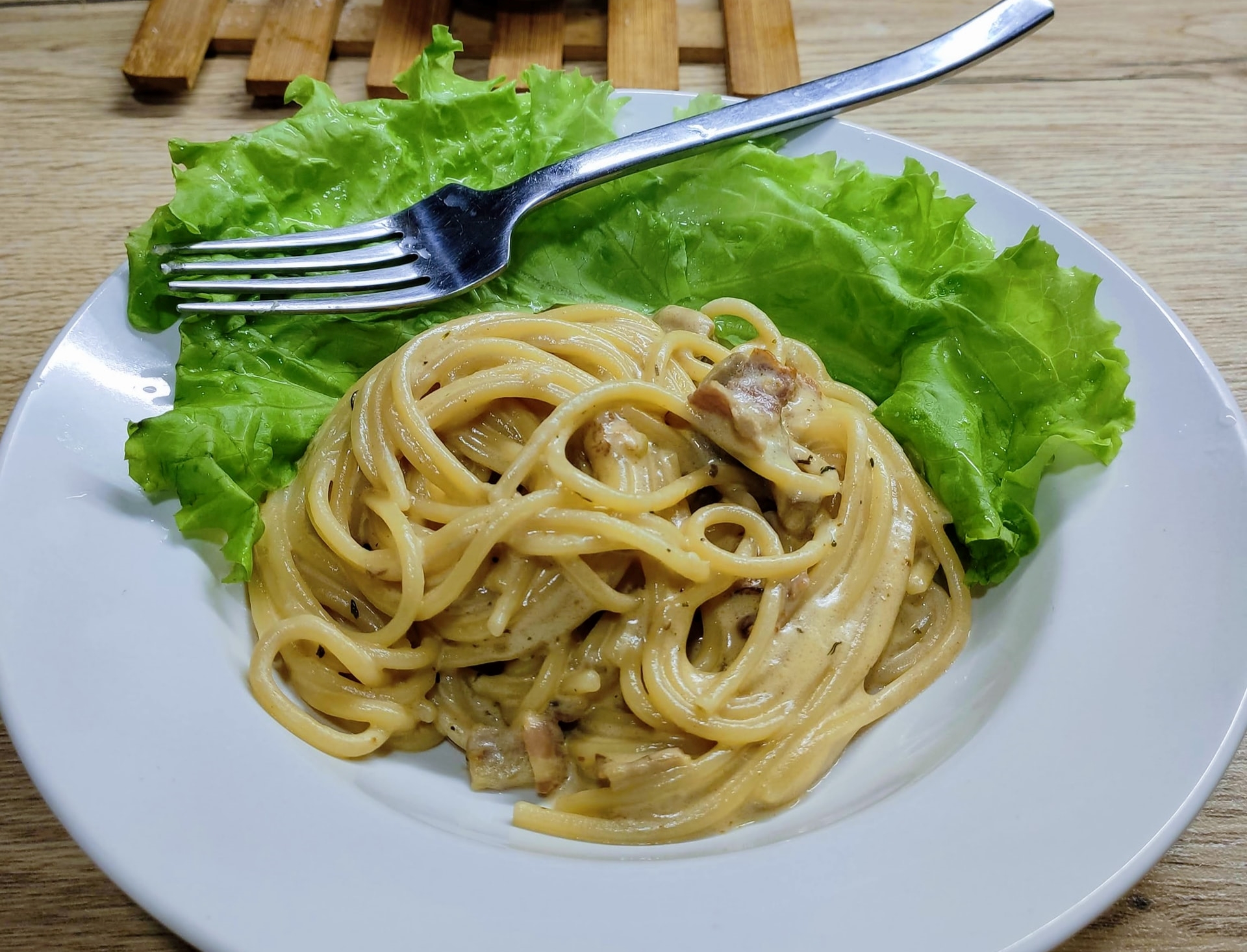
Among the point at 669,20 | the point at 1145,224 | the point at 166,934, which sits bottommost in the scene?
the point at 166,934

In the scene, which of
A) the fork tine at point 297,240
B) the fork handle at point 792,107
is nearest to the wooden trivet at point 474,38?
the fork handle at point 792,107

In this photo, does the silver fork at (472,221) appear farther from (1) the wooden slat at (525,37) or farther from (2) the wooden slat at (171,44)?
(2) the wooden slat at (171,44)

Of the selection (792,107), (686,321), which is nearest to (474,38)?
(792,107)

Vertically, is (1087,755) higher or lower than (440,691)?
higher

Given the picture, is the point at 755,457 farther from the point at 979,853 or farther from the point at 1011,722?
the point at 979,853

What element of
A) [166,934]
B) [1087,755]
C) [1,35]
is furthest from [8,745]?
[1,35]

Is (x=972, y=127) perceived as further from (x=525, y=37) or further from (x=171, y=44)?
(x=171, y=44)

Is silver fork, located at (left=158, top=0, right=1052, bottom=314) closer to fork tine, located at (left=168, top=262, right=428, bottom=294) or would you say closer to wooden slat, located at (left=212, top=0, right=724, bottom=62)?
fork tine, located at (left=168, top=262, right=428, bottom=294)
